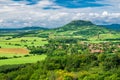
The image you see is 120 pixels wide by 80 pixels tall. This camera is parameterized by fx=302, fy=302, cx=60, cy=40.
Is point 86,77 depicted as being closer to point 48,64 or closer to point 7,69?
point 48,64

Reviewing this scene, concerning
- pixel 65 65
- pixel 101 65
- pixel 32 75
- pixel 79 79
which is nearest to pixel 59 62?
pixel 65 65

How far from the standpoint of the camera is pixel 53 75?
10550 cm

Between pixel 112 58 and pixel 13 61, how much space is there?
2240 inches

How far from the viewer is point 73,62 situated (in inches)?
5399

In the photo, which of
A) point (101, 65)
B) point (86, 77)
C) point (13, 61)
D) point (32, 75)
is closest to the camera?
point (86, 77)

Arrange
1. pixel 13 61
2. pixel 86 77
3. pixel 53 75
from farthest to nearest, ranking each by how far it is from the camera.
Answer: pixel 13 61
pixel 53 75
pixel 86 77

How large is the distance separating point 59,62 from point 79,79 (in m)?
40.8

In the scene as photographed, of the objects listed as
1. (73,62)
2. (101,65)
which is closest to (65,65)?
(73,62)

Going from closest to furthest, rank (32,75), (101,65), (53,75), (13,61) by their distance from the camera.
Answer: (53,75) → (32,75) → (101,65) → (13,61)

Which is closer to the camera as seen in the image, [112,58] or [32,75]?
[32,75]

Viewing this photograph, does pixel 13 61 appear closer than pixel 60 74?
No

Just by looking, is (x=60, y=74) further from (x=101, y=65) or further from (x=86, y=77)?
(x=101, y=65)

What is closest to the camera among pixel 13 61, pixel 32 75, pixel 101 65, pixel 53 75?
pixel 53 75

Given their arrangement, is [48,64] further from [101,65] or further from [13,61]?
[13,61]
